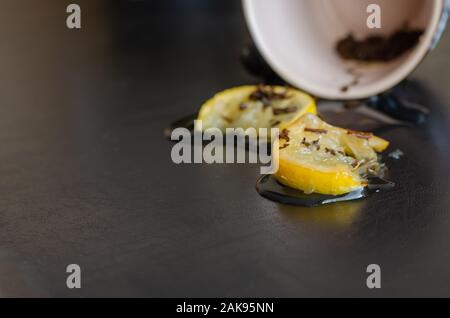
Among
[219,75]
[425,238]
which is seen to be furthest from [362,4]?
[425,238]

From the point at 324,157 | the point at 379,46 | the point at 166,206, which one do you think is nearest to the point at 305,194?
the point at 324,157

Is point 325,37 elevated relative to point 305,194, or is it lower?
elevated

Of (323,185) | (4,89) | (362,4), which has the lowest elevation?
(323,185)

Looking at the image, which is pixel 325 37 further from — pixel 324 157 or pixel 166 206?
pixel 166 206

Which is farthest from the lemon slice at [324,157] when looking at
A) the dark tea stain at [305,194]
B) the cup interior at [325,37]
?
the cup interior at [325,37]

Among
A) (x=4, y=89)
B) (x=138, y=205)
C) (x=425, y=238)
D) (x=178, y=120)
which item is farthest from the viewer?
(x=4, y=89)
